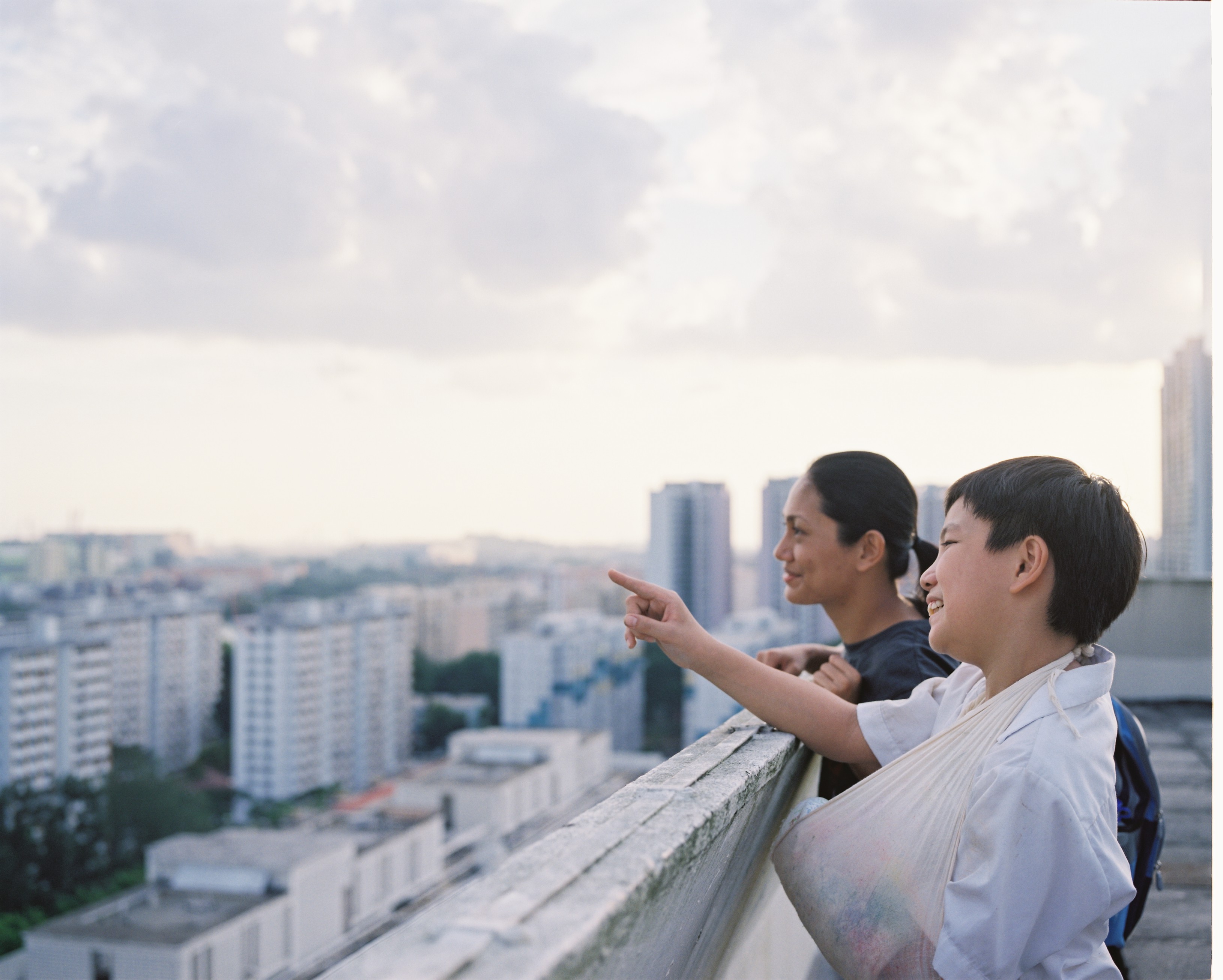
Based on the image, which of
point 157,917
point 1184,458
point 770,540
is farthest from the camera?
point 770,540

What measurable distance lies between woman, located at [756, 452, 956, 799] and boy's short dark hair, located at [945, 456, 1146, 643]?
1.69 feet

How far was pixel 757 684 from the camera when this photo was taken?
116cm

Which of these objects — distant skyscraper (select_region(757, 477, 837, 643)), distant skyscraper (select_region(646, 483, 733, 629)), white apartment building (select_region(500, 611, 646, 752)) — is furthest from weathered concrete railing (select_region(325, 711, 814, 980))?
white apartment building (select_region(500, 611, 646, 752))

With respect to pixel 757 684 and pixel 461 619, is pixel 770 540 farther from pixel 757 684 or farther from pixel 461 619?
pixel 757 684

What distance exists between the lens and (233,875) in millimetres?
18000

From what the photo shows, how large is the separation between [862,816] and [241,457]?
4707cm

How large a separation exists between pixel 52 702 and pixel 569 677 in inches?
589

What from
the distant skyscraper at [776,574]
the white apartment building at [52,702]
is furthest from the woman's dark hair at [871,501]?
the white apartment building at [52,702]

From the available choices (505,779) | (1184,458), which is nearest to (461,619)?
(505,779)

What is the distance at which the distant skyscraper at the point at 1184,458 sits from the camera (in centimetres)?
1386

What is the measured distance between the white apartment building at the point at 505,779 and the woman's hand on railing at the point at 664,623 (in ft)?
77.7

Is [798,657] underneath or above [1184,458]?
underneath

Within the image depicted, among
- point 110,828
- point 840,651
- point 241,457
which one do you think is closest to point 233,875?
point 110,828

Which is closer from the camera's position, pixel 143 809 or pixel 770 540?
pixel 770 540
